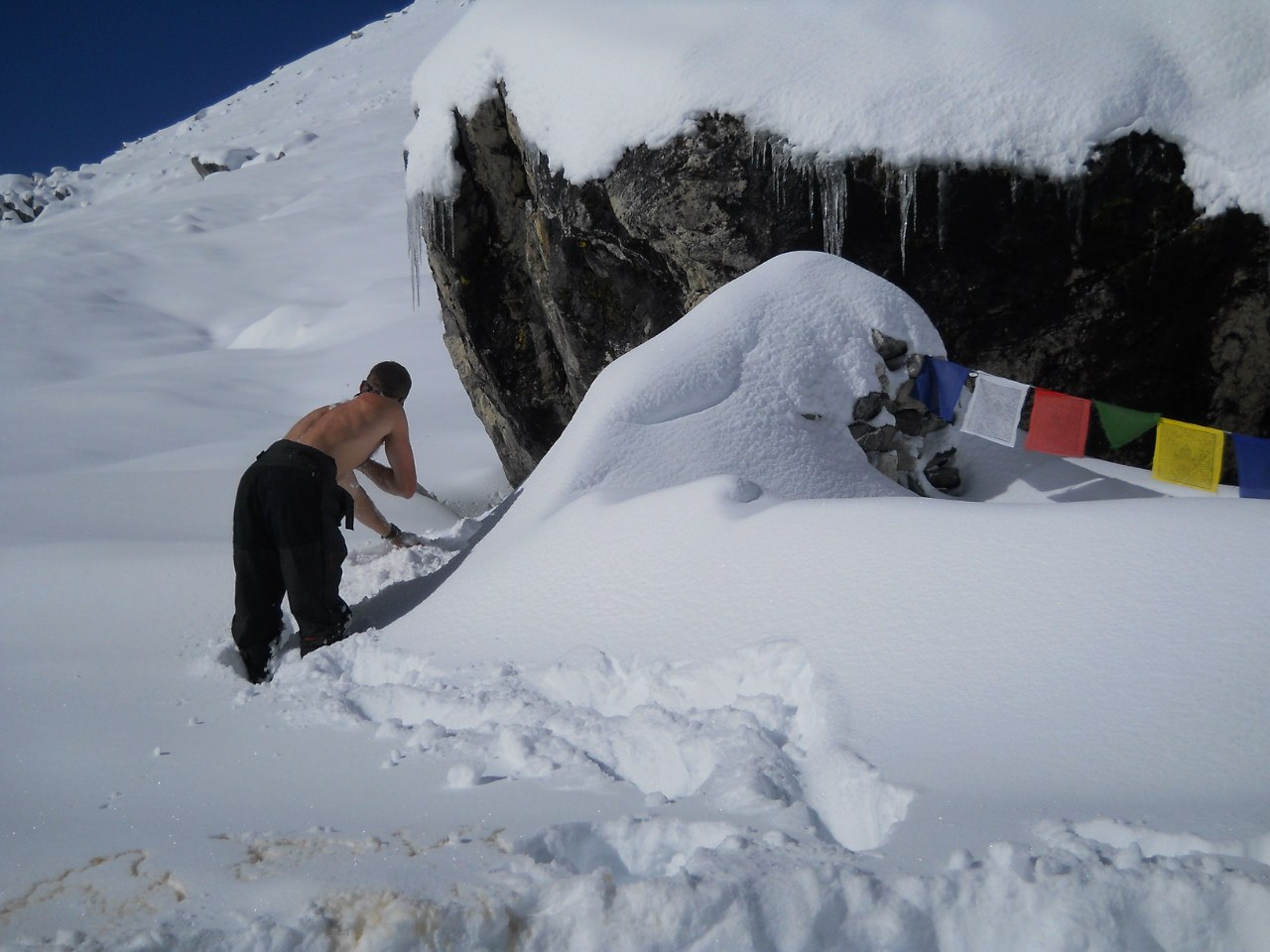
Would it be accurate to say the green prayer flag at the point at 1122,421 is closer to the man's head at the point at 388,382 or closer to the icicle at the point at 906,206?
the icicle at the point at 906,206

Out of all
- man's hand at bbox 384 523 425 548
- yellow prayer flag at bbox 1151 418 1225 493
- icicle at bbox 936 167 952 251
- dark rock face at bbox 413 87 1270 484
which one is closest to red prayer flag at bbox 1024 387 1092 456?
yellow prayer flag at bbox 1151 418 1225 493

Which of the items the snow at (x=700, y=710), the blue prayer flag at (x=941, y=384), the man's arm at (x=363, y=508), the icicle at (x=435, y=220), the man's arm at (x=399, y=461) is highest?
the icicle at (x=435, y=220)

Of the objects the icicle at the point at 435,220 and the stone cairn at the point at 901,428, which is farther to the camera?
the icicle at the point at 435,220

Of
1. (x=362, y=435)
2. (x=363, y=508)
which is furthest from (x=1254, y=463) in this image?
(x=363, y=508)

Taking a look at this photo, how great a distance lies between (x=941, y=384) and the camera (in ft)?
15.7

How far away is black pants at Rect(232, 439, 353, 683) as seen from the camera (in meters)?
3.69

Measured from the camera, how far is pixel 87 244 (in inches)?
805

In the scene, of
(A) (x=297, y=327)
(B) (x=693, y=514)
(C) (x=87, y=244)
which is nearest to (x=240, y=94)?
(C) (x=87, y=244)

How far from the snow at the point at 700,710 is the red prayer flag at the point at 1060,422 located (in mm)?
400

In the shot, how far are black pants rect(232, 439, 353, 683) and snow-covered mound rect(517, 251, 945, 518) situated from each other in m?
0.85

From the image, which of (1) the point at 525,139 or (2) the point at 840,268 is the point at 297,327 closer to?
(1) the point at 525,139

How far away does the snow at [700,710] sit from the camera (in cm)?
159

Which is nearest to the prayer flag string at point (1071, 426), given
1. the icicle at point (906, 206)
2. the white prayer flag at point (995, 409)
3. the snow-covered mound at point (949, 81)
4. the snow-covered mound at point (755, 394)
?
the white prayer flag at point (995, 409)

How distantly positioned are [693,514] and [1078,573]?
1221 millimetres
